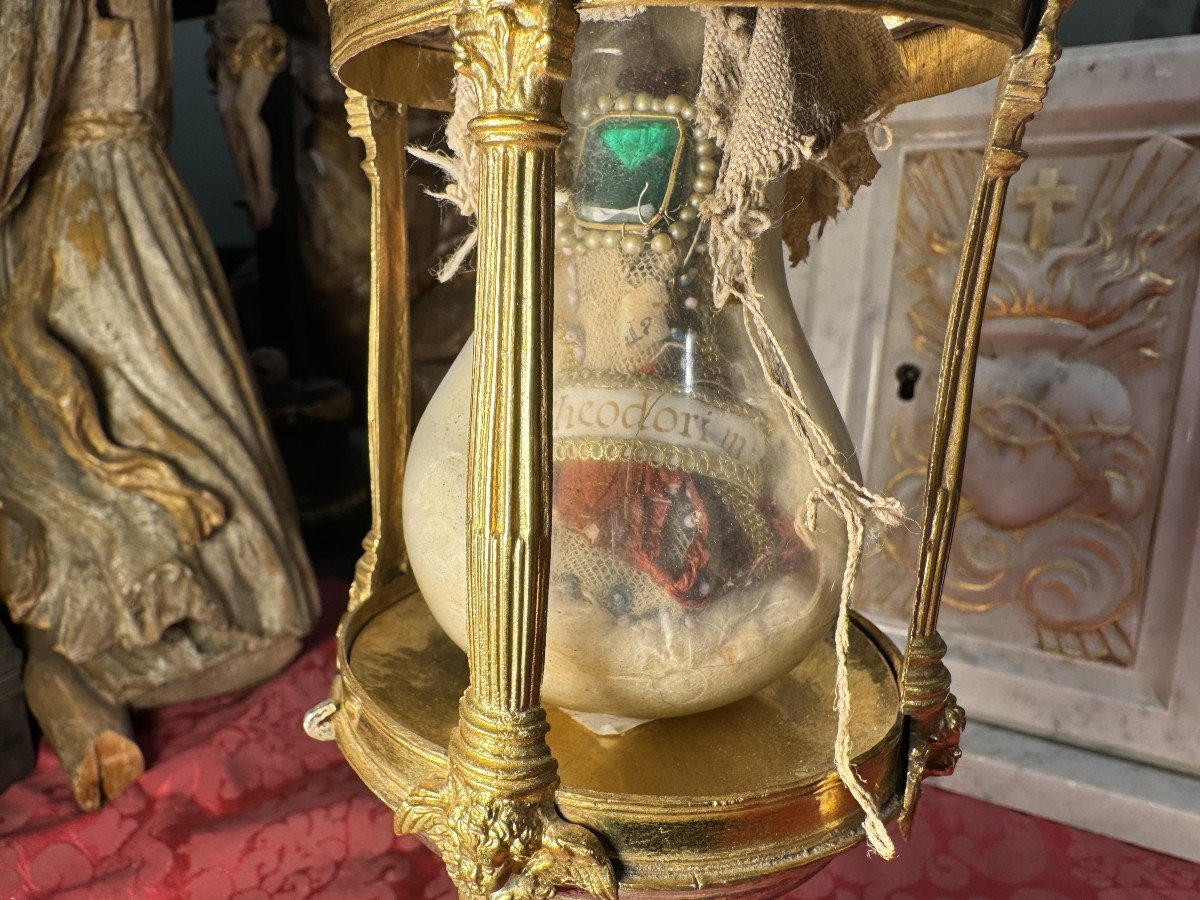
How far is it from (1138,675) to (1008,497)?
21 cm

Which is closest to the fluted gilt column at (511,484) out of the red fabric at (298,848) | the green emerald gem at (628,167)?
the green emerald gem at (628,167)

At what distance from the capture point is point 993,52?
47cm

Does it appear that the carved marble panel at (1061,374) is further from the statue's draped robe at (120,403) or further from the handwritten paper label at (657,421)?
the statue's draped robe at (120,403)

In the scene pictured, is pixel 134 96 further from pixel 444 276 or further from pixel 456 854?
pixel 456 854

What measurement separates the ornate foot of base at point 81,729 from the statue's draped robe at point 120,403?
0.03 metres

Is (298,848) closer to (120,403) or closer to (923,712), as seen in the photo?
(120,403)

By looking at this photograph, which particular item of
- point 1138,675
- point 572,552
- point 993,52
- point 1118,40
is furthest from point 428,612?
point 1118,40

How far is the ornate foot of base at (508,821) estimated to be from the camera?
0.35 metres

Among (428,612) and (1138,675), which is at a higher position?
(428,612)

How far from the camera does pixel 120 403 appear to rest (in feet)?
3.41

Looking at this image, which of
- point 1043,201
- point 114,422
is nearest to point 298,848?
point 114,422

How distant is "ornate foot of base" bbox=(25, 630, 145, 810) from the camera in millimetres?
915

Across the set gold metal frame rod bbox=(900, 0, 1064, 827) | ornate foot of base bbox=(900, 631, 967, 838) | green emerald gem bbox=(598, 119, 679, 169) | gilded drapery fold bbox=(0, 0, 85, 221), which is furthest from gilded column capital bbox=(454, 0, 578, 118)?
gilded drapery fold bbox=(0, 0, 85, 221)

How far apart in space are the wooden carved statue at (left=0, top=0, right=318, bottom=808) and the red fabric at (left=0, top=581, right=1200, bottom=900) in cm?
6
